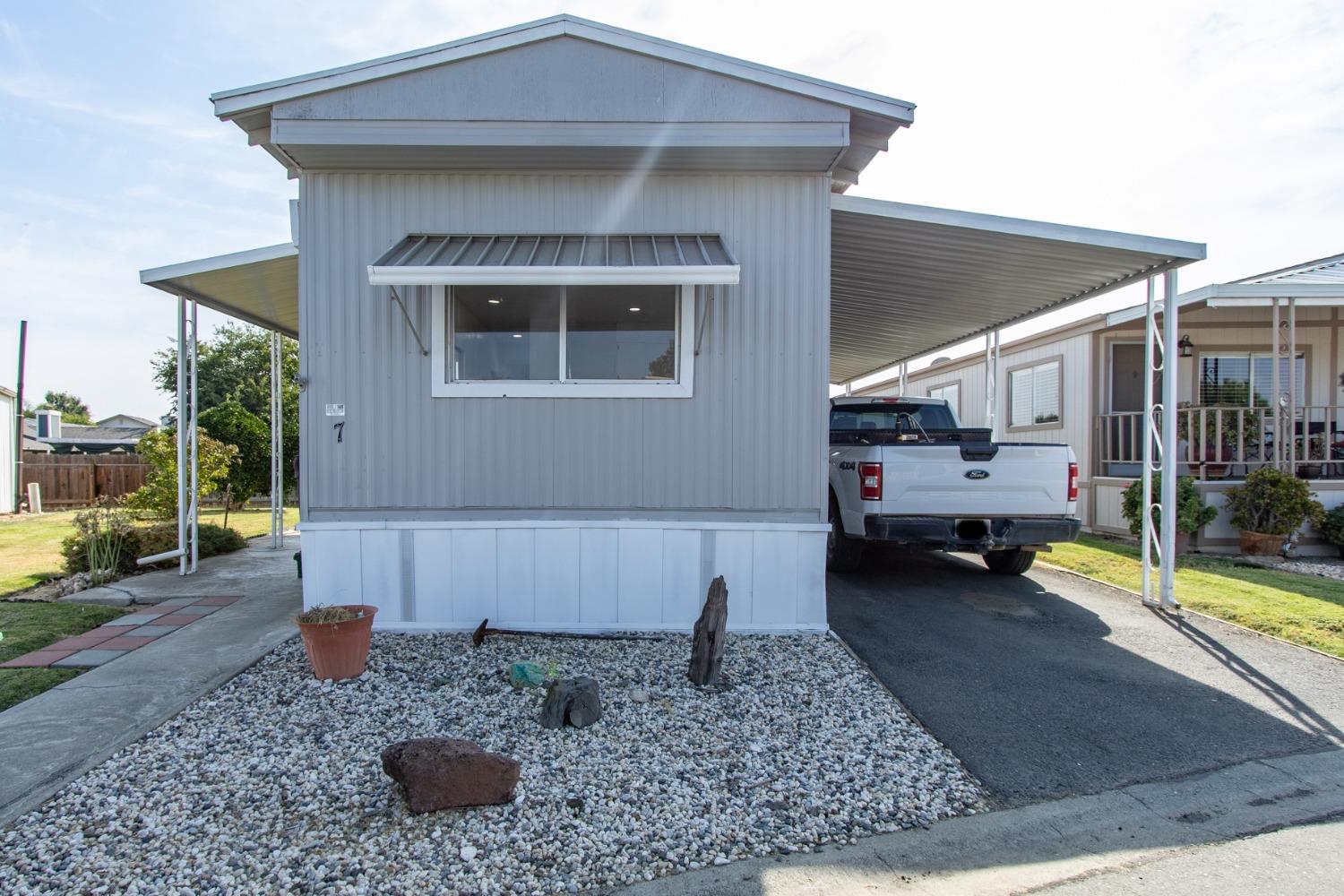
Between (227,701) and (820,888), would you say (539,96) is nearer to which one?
(227,701)

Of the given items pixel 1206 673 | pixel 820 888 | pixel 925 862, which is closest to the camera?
pixel 820 888

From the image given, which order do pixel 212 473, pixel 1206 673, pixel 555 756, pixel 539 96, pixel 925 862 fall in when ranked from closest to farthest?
pixel 925 862
pixel 555 756
pixel 1206 673
pixel 539 96
pixel 212 473

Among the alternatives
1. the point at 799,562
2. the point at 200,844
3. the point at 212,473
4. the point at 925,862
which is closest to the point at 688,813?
the point at 925,862

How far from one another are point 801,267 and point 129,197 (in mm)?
11111

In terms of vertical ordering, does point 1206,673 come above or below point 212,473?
below

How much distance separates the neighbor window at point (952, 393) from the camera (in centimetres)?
1446

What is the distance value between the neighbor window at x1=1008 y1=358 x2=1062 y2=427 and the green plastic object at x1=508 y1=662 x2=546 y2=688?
414 inches

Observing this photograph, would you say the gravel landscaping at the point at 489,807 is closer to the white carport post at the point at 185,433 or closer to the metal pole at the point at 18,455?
the white carport post at the point at 185,433

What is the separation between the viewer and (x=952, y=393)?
14.9 metres

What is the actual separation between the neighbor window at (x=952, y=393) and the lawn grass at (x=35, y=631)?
44.6ft

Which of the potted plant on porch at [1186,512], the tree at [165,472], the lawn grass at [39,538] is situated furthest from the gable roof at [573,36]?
the potted plant on porch at [1186,512]

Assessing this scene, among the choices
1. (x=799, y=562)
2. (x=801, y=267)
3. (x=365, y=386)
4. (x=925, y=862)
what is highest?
(x=801, y=267)

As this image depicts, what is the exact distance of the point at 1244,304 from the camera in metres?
8.30

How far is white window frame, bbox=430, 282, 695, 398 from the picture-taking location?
4875 millimetres
